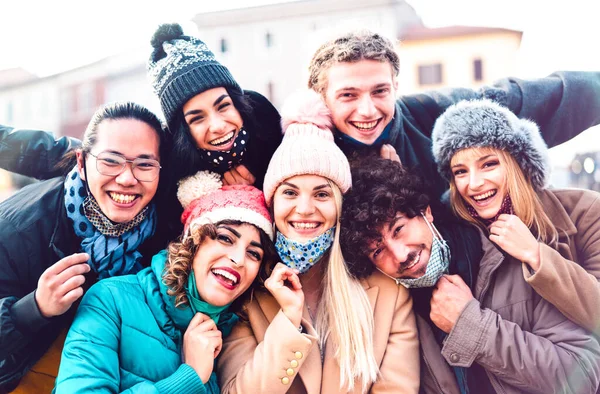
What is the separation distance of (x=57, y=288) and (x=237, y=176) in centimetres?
111

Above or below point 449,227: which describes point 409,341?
below

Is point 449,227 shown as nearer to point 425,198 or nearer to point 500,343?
point 425,198

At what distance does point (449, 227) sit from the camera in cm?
270

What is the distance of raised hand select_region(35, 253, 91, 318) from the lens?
212 cm

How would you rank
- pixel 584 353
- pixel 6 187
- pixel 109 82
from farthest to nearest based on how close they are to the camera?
pixel 109 82
pixel 6 187
pixel 584 353

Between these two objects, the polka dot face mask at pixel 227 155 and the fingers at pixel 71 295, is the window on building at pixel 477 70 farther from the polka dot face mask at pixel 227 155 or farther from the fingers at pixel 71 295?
the fingers at pixel 71 295

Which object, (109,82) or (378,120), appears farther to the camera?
(109,82)

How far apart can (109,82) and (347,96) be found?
14535 millimetres

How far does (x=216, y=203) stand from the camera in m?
2.41

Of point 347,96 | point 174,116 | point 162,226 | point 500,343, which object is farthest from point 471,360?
point 174,116

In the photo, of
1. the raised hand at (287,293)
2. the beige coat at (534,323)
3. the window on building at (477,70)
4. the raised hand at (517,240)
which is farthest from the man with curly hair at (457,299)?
the window on building at (477,70)

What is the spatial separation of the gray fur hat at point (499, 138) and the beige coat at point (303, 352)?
89 centimetres

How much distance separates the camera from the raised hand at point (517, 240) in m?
2.39

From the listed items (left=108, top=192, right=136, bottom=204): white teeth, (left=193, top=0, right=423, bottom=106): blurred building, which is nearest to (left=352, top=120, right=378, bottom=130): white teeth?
(left=108, top=192, right=136, bottom=204): white teeth
